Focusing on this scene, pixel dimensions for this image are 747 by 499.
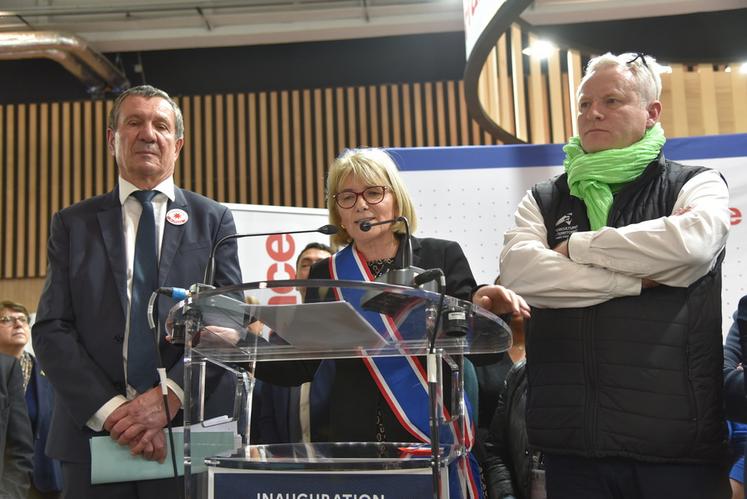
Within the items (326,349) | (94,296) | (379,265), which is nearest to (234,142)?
(94,296)

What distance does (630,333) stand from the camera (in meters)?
1.86

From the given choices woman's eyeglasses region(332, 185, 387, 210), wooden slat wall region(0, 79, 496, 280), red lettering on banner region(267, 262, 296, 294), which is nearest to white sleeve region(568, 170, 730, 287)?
woman's eyeglasses region(332, 185, 387, 210)

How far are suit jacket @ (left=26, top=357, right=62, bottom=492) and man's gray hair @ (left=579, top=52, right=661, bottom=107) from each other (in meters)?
4.07

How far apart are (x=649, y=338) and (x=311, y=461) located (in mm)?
850

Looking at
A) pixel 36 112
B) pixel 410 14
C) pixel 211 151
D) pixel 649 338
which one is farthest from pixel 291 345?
pixel 36 112

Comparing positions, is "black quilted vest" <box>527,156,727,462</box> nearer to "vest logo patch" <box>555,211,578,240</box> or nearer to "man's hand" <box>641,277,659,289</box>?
"man's hand" <box>641,277,659,289</box>

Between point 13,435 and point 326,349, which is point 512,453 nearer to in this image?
point 326,349

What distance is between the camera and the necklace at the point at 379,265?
82.6 inches

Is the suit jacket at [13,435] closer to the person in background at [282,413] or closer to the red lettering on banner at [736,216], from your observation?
the person in background at [282,413]

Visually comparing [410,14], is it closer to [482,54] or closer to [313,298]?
[482,54]

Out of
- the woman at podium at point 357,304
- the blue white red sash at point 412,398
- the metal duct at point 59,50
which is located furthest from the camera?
the metal duct at point 59,50

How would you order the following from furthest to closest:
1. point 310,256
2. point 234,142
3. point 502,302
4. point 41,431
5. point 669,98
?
point 234,142
point 41,431
point 669,98
point 310,256
point 502,302

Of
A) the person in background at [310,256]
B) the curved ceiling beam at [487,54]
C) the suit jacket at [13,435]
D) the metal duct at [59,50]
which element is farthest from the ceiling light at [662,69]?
the metal duct at [59,50]

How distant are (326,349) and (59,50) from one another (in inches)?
265
